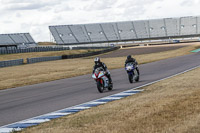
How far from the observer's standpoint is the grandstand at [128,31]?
113 metres

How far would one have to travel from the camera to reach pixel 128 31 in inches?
4641

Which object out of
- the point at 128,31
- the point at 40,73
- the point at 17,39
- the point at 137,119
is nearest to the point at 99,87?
the point at 137,119

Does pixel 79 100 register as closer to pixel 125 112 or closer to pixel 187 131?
pixel 125 112

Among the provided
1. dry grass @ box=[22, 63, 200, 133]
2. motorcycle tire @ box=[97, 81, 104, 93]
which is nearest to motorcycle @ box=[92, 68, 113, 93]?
motorcycle tire @ box=[97, 81, 104, 93]

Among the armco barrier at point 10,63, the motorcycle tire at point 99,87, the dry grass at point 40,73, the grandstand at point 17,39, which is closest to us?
the motorcycle tire at point 99,87

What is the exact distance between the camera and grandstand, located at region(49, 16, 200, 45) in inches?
4454

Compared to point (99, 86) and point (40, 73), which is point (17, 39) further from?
point (99, 86)

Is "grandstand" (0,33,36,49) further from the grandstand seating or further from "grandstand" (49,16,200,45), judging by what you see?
"grandstand" (49,16,200,45)

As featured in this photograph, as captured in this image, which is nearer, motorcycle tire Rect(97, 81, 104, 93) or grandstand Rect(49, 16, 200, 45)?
motorcycle tire Rect(97, 81, 104, 93)

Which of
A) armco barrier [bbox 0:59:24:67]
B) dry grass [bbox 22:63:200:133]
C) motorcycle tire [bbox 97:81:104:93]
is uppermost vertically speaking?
armco barrier [bbox 0:59:24:67]

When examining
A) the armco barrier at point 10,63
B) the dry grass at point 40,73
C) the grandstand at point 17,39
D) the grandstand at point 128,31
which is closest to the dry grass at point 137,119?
the dry grass at point 40,73

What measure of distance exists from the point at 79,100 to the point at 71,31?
108 meters

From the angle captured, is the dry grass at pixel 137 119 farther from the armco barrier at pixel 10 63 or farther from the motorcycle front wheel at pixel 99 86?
the armco barrier at pixel 10 63

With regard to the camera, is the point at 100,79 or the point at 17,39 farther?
the point at 17,39
